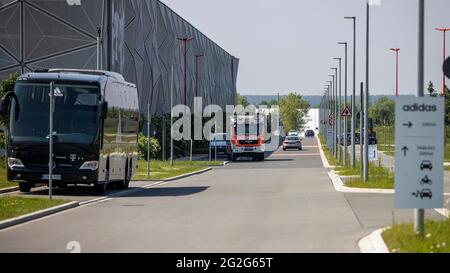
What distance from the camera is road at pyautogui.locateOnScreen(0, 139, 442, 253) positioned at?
14859 mm

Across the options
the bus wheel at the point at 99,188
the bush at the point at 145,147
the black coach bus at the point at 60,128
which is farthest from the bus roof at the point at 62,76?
the bush at the point at 145,147

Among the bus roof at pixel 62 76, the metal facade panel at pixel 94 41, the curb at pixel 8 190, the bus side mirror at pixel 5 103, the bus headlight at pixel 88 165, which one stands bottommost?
the curb at pixel 8 190

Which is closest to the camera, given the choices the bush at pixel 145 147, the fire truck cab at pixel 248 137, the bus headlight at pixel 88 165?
the bus headlight at pixel 88 165

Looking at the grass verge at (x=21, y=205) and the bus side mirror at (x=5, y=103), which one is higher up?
the bus side mirror at (x=5, y=103)

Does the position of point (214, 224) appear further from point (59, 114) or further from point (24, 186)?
point (24, 186)

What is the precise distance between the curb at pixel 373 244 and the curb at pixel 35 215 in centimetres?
649

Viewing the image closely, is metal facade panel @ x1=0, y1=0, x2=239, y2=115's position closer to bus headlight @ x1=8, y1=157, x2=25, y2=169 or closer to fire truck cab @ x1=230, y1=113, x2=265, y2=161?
fire truck cab @ x1=230, y1=113, x2=265, y2=161

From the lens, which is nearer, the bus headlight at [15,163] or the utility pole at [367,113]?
the bus headlight at [15,163]

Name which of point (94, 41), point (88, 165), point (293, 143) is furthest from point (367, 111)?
point (293, 143)

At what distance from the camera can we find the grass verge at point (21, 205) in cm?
2021

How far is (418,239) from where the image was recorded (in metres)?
14.1

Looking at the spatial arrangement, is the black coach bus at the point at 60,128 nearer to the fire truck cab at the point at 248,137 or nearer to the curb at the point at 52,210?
the curb at the point at 52,210

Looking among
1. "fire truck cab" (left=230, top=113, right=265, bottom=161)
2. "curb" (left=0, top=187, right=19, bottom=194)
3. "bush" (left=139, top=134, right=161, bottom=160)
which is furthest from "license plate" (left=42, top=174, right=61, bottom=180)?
"fire truck cab" (left=230, top=113, right=265, bottom=161)

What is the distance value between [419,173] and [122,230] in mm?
5751
